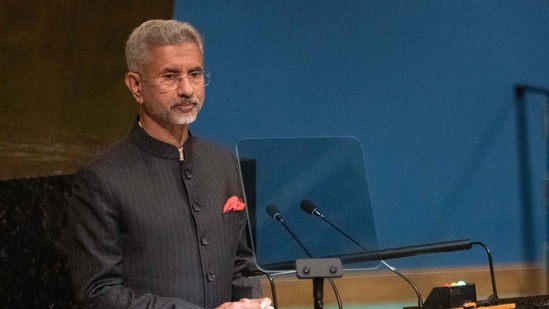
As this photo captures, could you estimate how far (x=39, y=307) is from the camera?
250 centimetres

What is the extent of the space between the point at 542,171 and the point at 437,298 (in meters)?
2.21

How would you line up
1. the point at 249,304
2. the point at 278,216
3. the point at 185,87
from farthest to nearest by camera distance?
the point at 185,87 < the point at 249,304 < the point at 278,216

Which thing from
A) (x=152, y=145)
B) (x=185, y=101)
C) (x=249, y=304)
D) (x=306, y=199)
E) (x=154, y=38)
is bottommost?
(x=249, y=304)

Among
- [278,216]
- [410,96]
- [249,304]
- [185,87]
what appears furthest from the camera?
[410,96]

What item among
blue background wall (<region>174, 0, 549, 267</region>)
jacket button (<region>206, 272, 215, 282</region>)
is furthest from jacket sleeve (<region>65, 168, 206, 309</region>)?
blue background wall (<region>174, 0, 549, 267</region>)

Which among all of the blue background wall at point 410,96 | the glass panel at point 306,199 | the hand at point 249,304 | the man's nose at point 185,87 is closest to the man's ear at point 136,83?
the man's nose at point 185,87

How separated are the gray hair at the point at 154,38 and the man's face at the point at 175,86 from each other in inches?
0.5

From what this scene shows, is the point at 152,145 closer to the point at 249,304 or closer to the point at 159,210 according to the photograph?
the point at 159,210

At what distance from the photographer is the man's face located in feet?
6.51

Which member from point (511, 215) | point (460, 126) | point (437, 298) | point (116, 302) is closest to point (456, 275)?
point (511, 215)

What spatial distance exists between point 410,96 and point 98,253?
241cm

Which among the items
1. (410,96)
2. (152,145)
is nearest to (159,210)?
(152,145)

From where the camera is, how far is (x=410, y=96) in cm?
402

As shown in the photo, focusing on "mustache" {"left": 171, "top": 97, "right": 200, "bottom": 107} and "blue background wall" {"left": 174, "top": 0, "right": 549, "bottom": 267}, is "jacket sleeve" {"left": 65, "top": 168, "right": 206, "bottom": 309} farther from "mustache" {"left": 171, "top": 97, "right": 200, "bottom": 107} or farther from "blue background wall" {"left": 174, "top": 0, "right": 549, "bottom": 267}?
"blue background wall" {"left": 174, "top": 0, "right": 549, "bottom": 267}
